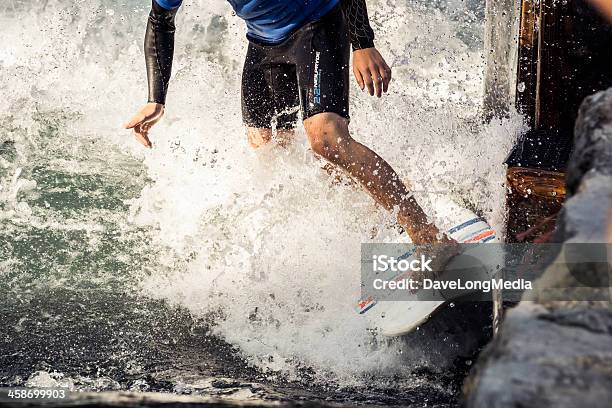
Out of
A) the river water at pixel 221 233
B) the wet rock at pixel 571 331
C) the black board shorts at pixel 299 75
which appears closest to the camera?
the wet rock at pixel 571 331

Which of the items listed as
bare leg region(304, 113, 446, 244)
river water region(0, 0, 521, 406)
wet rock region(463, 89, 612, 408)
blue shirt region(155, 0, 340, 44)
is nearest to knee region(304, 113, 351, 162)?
bare leg region(304, 113, 446, 244)

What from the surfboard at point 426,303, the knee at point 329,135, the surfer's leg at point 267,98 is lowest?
the surfboard at point 426,303

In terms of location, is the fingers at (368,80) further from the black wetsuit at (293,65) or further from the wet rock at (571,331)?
the wet rock at (571,331)

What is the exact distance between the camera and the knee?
3.21 meters

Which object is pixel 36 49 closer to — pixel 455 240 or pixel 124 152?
pixel 124 152

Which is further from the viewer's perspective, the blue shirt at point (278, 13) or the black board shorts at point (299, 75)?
the blue shirt at point (278, 13)

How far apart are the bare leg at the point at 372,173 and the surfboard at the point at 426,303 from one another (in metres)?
0.13

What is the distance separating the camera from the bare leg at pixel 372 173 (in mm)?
3184

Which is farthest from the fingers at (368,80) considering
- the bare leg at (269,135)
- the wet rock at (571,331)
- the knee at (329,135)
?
the wet rock at (571,331)

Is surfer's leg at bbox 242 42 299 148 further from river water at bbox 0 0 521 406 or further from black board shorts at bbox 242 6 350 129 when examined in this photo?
river water at bbox 0 0 521 406

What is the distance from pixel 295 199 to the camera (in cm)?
389

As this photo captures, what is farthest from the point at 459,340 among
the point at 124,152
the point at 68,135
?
the point at 68,135

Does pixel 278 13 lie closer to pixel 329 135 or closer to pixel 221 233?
pixel 329 135

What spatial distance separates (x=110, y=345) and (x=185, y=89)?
3.92 meters
